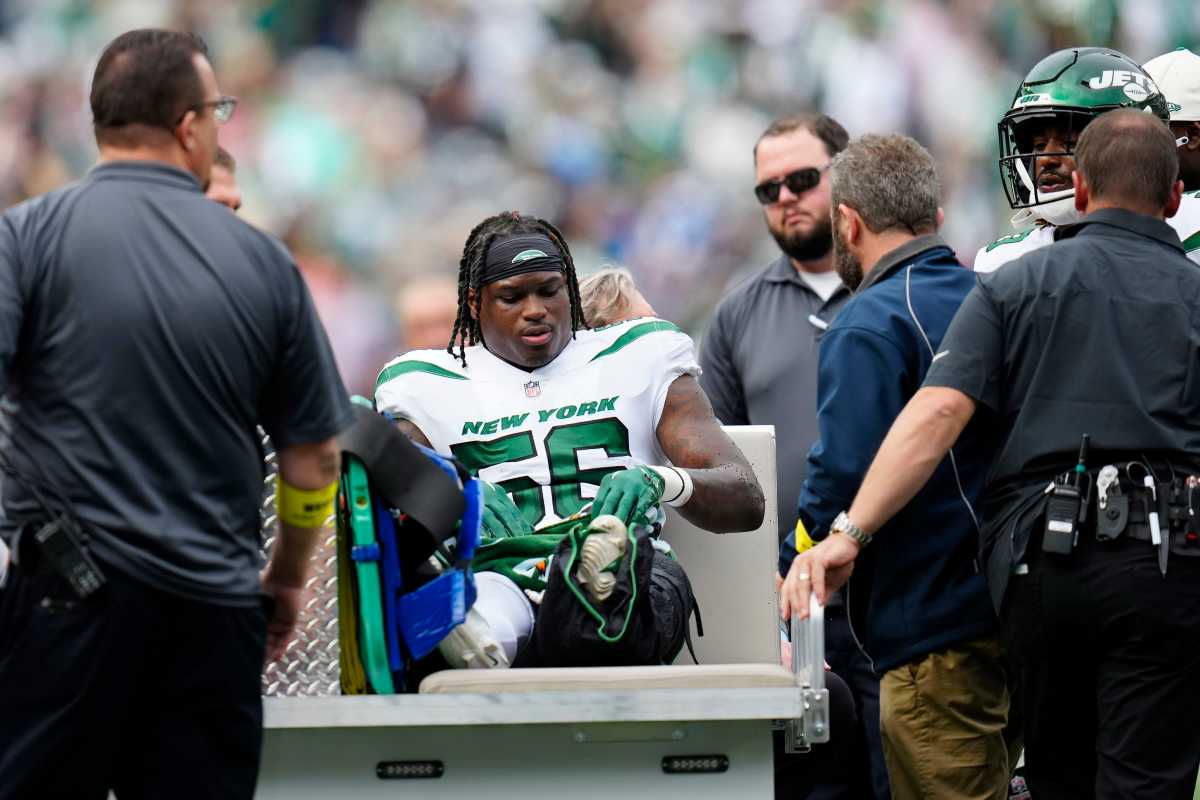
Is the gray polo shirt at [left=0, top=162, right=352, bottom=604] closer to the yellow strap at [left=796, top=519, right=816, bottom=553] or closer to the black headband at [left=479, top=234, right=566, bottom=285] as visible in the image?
the black headband at [left=479, top=234, right=566, bottom=285]

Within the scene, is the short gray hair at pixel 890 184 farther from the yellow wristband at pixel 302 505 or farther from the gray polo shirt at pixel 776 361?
the yellow wristband at pixel 302 505

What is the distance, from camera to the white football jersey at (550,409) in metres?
4.81

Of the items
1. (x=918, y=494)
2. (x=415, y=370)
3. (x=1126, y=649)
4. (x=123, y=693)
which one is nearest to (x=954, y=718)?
(x=918, y=494)

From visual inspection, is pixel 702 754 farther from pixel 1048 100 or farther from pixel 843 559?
pixel 1048 100

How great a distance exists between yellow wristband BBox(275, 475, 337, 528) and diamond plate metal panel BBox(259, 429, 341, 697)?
898 mm

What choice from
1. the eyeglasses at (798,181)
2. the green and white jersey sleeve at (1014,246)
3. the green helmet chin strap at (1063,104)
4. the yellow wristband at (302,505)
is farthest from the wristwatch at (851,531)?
the eyeglasses at (798,181)

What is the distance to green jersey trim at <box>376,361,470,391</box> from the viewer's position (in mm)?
4977

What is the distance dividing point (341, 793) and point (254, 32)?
221 inches

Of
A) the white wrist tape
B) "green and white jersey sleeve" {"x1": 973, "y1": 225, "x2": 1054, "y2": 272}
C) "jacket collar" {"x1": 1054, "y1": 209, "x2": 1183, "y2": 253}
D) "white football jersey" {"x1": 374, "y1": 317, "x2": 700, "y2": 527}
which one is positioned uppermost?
"jacket collar" {"x1": 1054, "y1": 209, "x2": 1183, "y2": 253}

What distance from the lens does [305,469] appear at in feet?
11.0

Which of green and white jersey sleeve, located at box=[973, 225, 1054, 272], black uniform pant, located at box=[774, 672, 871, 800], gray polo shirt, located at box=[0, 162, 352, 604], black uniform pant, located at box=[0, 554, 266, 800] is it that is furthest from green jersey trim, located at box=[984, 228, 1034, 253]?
black uniform pant, located at box=[0, 554, 266, 800]

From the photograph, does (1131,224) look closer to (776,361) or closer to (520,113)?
(776,361)

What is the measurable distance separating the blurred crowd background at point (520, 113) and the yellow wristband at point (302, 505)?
4949 millimetres

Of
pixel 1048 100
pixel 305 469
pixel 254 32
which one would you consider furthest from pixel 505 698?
pixel 254 32
